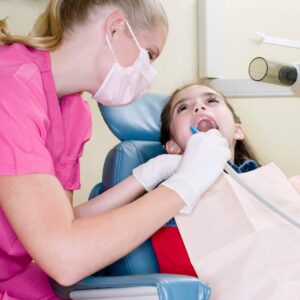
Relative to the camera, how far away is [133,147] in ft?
4.74

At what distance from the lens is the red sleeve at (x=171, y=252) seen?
1.15m

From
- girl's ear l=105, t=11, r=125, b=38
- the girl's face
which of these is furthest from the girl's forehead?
girl's ear l=105, t=11, r=125, b=38

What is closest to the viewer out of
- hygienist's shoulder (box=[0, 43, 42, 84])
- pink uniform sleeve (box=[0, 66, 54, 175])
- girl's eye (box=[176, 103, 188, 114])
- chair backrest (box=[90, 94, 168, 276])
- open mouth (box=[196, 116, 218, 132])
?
pink uniform sleeve (box=[0, 66, 54, 175])

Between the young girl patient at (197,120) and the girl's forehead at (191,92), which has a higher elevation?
the girl's forehead at (191,92)

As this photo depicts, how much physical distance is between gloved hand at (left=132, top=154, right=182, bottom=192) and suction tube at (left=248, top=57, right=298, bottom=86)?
0.52 metres

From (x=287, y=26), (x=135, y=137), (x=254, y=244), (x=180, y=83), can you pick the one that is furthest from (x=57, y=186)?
(x=287, y=26)

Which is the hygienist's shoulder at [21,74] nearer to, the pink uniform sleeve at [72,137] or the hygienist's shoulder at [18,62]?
the hygienist's shoulder at [18,62]

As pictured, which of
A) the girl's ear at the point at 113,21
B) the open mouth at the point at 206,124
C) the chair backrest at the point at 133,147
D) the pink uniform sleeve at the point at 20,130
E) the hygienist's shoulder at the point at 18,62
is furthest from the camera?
the open mouth at the point at 206,124

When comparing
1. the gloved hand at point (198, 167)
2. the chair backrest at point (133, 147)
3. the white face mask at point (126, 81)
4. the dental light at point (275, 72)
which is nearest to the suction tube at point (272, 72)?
the dental light at point (275, 72)

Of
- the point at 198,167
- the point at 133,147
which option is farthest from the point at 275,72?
the point at 133,147

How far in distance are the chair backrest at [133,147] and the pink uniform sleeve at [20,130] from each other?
16.6 inches

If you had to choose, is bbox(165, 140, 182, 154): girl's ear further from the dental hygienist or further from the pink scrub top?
the pink scrub top

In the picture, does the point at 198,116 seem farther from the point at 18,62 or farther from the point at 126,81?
the point at 18,62

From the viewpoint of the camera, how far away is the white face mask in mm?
1168
